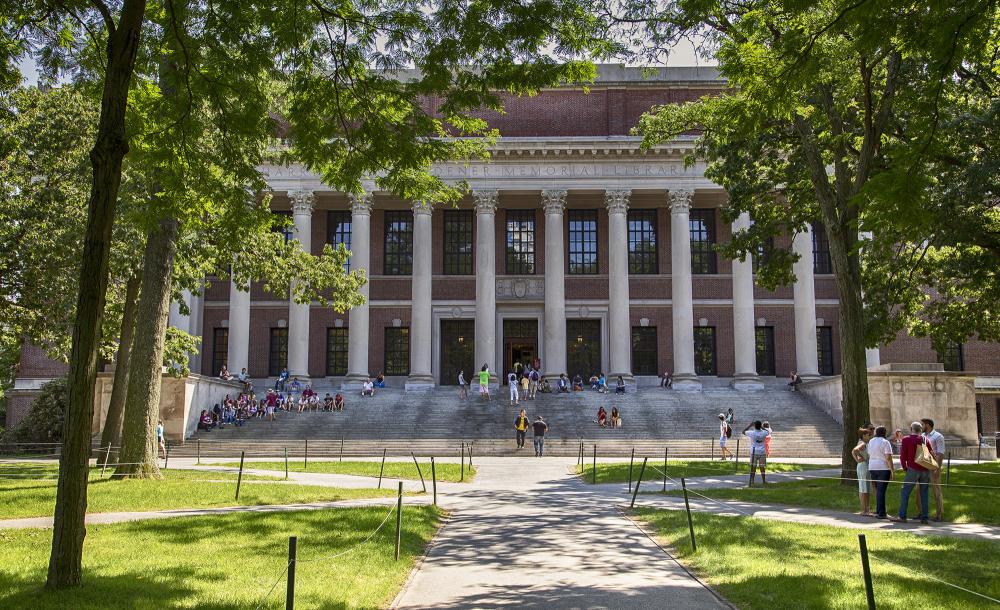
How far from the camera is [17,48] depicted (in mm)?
10789

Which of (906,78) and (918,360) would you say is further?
(918,360)

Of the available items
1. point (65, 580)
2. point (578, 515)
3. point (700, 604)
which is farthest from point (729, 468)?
point (65, 580)

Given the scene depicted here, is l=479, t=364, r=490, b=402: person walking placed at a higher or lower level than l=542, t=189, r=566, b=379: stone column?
lower

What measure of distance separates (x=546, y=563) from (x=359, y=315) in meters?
34.5

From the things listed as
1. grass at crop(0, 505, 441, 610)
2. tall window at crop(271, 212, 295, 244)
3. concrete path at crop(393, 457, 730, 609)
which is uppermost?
tall window at crop(271, 212, 295, 244)

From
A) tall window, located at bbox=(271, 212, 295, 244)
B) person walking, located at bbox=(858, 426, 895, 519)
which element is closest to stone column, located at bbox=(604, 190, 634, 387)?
tall window, located at bbox=(271, 212, 295, 244)

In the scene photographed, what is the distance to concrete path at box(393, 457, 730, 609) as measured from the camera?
8.58m

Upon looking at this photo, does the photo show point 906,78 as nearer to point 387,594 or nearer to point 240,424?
point 387,594

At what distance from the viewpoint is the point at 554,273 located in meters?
44.5

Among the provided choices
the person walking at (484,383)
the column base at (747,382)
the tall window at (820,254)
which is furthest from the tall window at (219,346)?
the tall window at (820,254)

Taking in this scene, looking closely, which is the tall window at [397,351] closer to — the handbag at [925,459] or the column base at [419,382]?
the column base at [419,382]

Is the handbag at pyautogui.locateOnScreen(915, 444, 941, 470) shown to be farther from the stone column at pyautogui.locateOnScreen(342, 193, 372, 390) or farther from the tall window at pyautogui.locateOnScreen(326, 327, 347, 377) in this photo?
the tall window at pyautogui.locateOnScreen(326, 327, 347, 377)

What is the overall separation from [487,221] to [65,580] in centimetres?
3704

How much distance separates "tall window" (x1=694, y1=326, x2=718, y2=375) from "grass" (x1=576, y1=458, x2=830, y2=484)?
2056 centimetres
